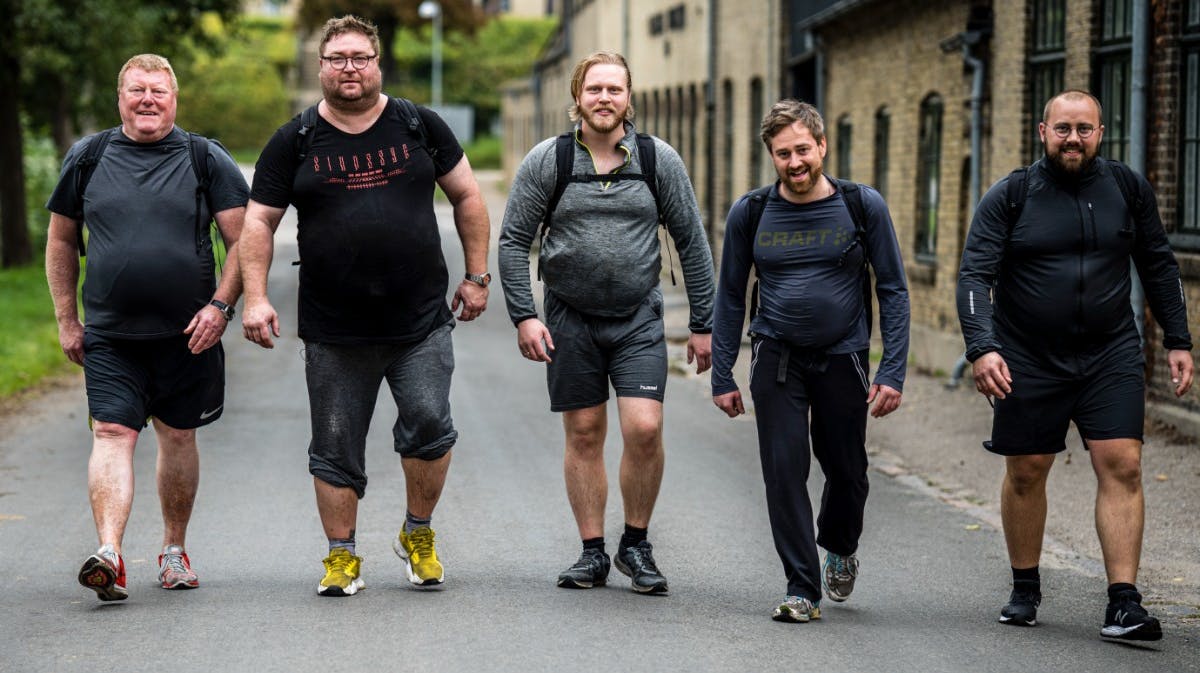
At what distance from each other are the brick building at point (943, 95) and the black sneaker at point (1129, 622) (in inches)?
223

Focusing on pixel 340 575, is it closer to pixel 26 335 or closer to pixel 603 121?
pixel 603 121

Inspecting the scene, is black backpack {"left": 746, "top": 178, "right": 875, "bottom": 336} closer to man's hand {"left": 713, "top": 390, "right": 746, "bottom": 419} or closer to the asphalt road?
man's hand {"left": 713, "top": 390, "right": 746, "bottom": 419}

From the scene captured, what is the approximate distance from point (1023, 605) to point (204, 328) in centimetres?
307

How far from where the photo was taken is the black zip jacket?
6348mm

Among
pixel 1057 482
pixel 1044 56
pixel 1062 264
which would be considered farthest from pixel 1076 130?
pixel 1044 56

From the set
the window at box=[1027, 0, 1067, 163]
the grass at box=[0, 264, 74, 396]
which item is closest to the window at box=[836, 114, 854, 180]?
the window at box=[1027, 0, 1067, 163]

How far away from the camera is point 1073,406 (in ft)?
21.2

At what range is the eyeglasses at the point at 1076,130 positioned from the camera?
20.7ft

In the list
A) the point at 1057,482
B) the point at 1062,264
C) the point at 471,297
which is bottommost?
the point at 1057,482

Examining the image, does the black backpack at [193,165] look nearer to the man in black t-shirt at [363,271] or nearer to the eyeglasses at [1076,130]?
the man in black t-shirt at [363,271]

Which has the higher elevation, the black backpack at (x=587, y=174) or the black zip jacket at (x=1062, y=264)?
the black backpack at (x=587, y=174)

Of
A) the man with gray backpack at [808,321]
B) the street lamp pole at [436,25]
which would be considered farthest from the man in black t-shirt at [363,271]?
the street lamp pole at [436,25]

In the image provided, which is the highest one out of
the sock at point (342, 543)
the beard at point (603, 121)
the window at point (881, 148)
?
the window at point (881, 148)

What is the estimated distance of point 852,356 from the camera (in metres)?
6.43
